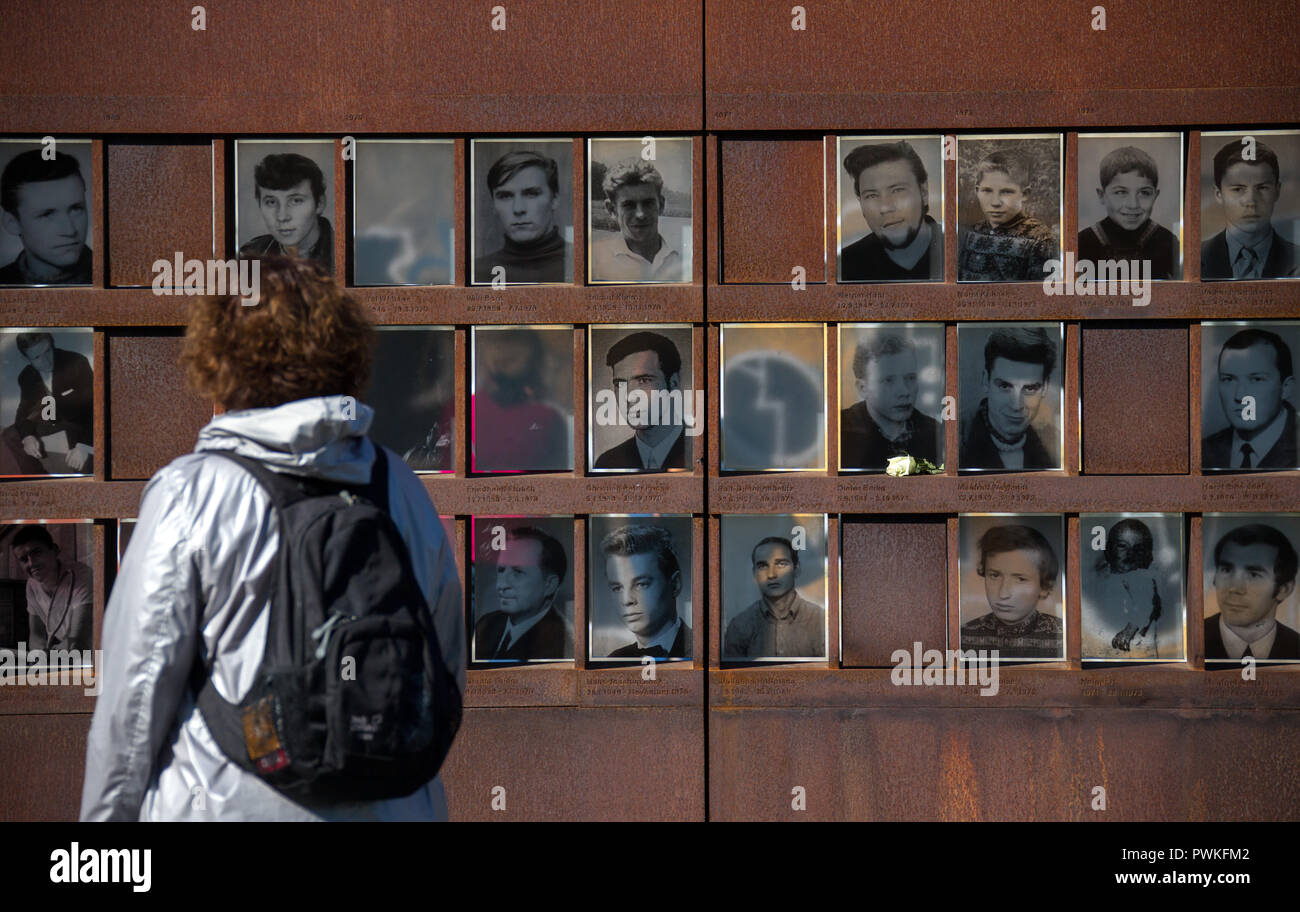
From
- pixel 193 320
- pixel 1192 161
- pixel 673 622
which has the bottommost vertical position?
pixel 673 622

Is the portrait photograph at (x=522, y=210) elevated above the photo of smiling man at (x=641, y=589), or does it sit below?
above

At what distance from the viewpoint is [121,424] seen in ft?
12.9

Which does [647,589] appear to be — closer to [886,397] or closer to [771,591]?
[771,591]

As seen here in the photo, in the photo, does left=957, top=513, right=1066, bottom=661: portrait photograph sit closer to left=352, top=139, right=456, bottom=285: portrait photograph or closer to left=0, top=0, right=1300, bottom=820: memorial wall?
left=0, top=0, right=1300, bottom=820: memorial wall

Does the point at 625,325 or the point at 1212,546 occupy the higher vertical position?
the point at 625,325

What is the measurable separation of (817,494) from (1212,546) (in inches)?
53.8

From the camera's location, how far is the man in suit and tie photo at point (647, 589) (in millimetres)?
3926

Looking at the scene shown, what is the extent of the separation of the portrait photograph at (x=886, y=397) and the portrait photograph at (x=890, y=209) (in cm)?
20

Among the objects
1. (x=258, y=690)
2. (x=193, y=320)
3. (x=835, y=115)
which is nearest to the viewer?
(x=258, y=690)

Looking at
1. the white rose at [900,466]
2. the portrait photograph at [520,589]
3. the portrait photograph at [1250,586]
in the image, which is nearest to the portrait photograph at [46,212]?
the portrait photograph at [520,589]

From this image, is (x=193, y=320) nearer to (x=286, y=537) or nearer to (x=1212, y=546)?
(x=286, y=537)

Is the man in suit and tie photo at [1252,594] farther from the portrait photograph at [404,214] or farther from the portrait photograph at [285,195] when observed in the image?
the portrait photograph at [285,195]

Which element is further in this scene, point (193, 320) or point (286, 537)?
point (193, 320)

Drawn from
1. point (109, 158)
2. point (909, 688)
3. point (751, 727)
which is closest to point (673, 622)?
point (751, 727)
